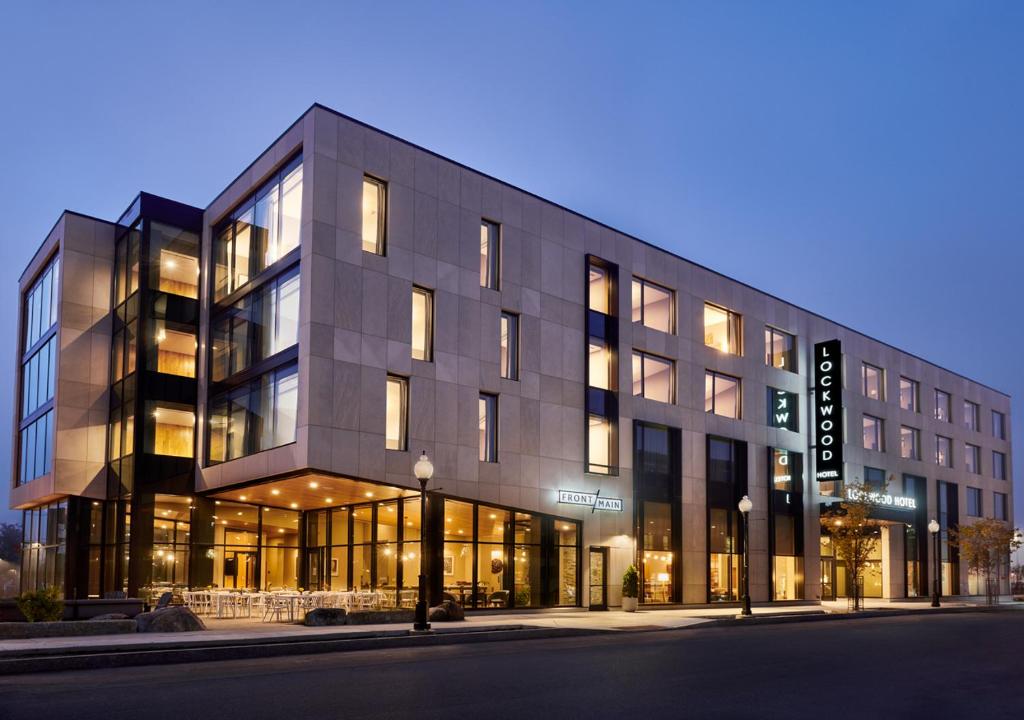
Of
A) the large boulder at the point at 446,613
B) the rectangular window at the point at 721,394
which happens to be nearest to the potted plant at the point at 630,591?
the large boulder at the point at 446,613

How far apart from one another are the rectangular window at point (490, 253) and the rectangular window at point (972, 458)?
48.9 m

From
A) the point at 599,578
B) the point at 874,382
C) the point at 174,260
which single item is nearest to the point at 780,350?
the point at 874,382

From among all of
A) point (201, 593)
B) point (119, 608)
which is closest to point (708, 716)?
point (119, 608)

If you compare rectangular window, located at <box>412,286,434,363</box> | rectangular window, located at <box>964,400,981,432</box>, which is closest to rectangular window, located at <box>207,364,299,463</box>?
rectangular window, located at <box>412,286,434,363</box>

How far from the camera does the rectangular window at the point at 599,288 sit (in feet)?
142

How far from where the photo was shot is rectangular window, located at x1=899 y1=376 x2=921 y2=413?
65625 millimetres

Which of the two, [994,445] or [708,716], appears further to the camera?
[994,445]

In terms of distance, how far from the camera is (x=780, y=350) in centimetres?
5353

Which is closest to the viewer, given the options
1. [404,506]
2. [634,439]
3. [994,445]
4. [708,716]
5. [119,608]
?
[708,716]

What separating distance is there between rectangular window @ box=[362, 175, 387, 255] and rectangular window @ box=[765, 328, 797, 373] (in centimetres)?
2503

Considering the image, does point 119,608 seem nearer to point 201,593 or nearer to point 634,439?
point 201,593

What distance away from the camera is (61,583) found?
144 feet

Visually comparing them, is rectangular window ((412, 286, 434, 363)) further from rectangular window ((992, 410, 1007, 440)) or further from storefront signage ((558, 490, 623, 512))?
rectangular window ((992, 410, 1007, 440))

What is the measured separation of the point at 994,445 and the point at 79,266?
6715cm
